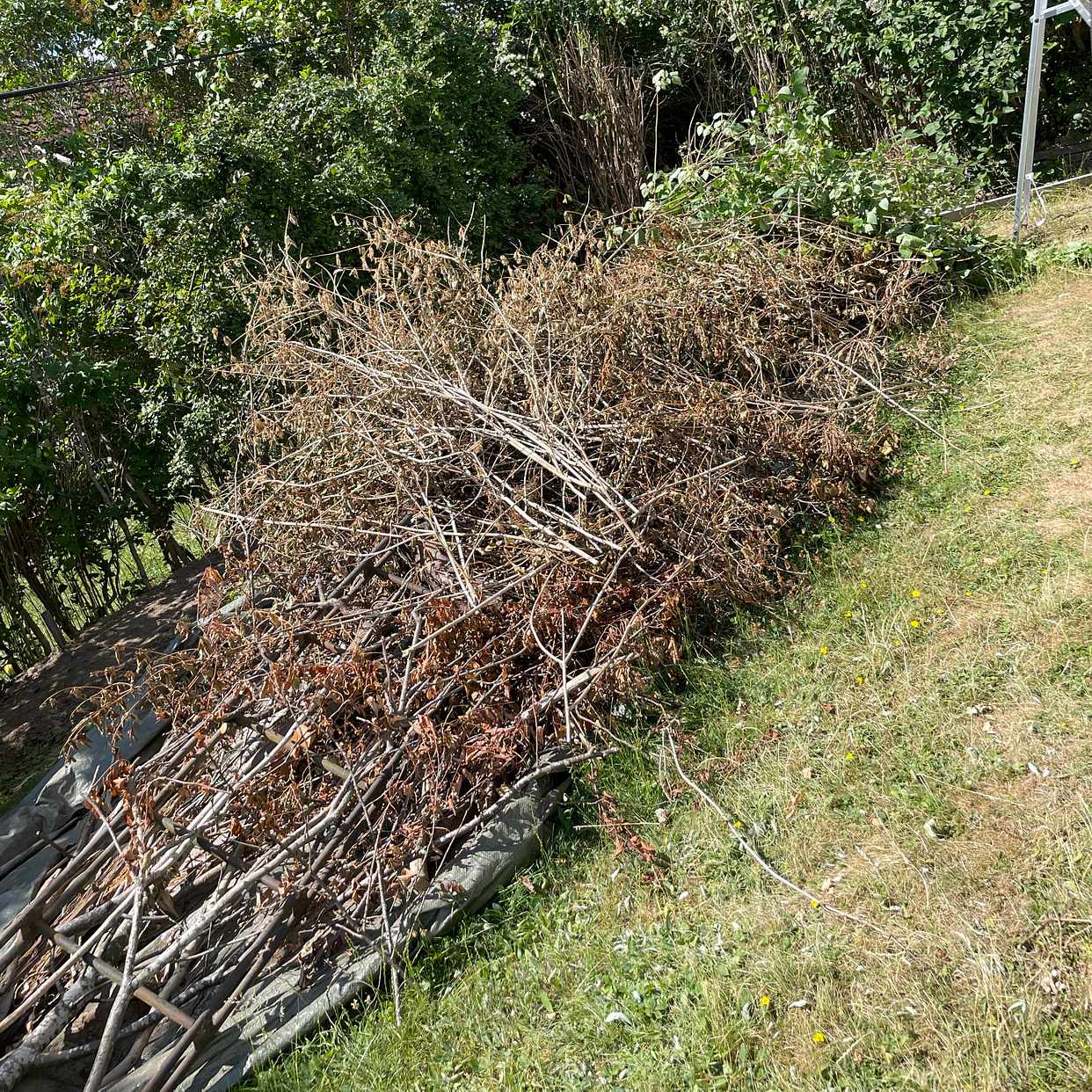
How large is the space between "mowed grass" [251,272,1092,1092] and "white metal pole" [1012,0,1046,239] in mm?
3006

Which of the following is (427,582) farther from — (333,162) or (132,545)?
(333,162)

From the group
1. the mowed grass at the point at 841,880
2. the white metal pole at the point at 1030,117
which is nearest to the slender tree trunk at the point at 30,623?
the mowed grass at the point at 841,880

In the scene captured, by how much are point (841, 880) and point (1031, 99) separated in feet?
18.2

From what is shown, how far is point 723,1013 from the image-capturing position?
8.35 ft

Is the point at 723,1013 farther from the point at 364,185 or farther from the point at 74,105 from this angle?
the point at 74,105

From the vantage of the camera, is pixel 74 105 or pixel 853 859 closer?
pixel 853 859

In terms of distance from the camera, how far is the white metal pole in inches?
234

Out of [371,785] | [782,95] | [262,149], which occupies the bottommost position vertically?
[371,785]

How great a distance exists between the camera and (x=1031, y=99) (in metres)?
6.08

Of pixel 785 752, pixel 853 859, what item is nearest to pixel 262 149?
pixel 785 752

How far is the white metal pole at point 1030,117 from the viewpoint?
19.5ft

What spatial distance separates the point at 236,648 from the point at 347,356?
4.97 ft

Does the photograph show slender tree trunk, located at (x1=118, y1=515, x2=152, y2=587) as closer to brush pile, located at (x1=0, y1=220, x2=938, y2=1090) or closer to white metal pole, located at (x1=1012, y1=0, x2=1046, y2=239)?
brush pile, located at (x1=0, y1=220, x2=938, y2=1090)

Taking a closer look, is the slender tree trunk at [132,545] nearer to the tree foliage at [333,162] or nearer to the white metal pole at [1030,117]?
the tree foliage at [333,162]
